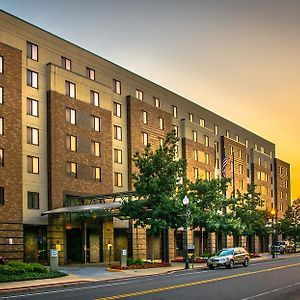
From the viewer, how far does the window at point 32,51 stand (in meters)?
51.6

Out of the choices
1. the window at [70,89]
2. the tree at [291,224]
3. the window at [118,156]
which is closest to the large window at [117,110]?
the window at [118,156]

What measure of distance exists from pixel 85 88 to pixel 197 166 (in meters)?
28.5

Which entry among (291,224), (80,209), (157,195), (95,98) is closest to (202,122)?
(291,224)

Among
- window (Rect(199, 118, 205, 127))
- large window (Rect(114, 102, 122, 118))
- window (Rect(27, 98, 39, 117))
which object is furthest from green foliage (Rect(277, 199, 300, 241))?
window (Rect(27, 98, 39, 117))

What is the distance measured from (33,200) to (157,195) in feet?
37.9

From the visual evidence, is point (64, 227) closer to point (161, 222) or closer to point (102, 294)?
point (161, 222)

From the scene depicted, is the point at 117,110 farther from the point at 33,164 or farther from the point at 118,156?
the point at 33,164

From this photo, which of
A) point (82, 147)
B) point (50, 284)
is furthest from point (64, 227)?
point (50, 284)

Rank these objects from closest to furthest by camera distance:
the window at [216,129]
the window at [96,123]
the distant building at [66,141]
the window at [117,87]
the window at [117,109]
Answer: the distant building at [66,141] < the window at [96,123] < the window at [117,109] < the window at [117,87] < the window at [216,129]

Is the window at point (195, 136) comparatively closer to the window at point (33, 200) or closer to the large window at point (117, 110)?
the large window at point (117, 110)

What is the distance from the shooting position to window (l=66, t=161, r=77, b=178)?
2139 inches

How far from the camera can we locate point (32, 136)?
168 feet

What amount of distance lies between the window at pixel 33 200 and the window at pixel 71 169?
4.28m

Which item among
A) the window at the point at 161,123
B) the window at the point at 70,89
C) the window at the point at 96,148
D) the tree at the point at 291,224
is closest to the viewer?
the window at the point at 70,89
